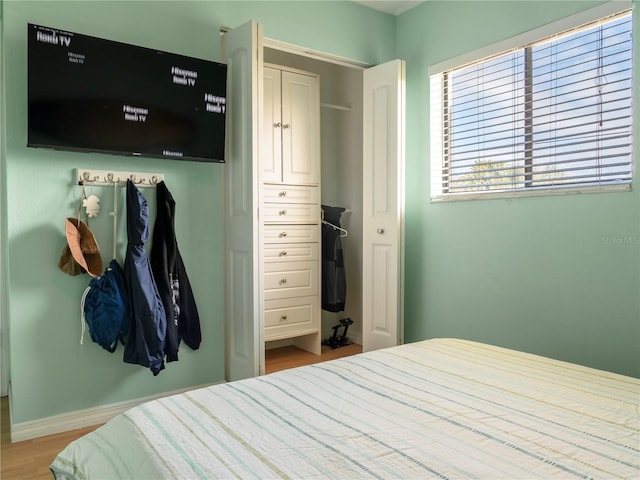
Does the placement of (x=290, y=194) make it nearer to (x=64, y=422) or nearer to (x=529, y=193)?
(x=529, y=193)

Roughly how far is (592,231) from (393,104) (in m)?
1.62

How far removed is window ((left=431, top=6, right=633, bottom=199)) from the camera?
8.13 ft

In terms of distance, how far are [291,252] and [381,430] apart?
9.05 feet

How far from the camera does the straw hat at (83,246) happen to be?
2404mm

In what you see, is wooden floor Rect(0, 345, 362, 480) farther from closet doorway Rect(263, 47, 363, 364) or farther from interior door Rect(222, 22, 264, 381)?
closet doorway Rect(263, 47, 363, 364)

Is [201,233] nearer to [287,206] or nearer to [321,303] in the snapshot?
[287,206]

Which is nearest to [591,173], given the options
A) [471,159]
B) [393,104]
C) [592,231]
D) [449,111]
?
[592,231]

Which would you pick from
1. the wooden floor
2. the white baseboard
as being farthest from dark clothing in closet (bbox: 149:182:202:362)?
the wooden floor

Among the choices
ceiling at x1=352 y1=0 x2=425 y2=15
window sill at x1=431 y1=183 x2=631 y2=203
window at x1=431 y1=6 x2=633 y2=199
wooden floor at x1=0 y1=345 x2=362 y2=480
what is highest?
ceiling at x1=352 y1=0 x2=425 y2=15

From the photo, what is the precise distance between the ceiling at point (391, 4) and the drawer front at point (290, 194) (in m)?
1.50

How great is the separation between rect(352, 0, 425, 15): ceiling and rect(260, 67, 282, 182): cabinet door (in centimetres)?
87

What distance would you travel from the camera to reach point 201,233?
2.96 meters

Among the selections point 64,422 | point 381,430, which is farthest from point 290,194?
point 381,430

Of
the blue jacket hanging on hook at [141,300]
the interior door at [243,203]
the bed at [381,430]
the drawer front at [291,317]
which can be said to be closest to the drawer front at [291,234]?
the drawer front at [291,317]
